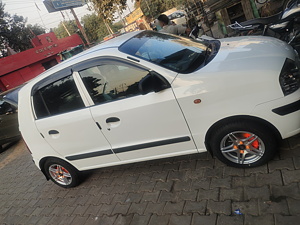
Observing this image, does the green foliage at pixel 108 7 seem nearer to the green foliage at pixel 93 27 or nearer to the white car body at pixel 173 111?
the green foliage at pixel 93 27

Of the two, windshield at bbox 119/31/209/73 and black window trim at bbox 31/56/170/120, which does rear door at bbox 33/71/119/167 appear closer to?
black window trim at bbox 31/56/170/120

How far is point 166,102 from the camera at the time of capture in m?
2.72

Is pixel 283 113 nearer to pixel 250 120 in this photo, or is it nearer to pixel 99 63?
pixel 250 120

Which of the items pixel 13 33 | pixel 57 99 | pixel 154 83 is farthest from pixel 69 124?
pixel 13 33

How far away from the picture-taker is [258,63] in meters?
2.48

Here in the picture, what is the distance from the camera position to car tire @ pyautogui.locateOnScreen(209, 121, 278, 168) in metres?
2.57

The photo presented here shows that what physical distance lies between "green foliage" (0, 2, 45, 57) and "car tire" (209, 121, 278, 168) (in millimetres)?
32254

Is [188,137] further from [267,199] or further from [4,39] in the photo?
[4,39]

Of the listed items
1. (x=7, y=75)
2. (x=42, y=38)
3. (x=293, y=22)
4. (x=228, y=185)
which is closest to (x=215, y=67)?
(x=228, y=185)

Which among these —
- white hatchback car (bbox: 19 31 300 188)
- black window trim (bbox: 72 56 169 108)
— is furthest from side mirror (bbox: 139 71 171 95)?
black window trim (bbox: 72 56 169 108)

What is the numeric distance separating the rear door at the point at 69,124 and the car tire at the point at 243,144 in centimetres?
145

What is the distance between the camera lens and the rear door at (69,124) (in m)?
3.23

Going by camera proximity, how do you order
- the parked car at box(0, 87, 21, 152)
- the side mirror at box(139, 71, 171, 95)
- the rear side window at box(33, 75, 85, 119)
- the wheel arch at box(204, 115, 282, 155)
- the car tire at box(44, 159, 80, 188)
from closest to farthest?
1. the wheel arch at box(204, 115, 282, 155)
2. the side mirror at box(139, 71, 171, 95)
3. the rear side window at box(33, 75, 85, 119)
4. the car tire at box(44, 159, 80, 188)
5. the parked car at box(0, 87, 21, 152)

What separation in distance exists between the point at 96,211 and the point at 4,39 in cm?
3241
